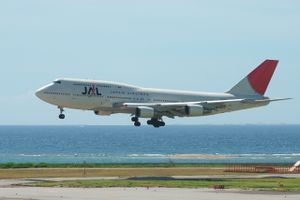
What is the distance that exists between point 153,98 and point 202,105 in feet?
19.5

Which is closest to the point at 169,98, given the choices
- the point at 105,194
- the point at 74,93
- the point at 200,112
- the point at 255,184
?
the point at 200,112

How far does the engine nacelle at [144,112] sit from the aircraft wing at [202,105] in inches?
25.8

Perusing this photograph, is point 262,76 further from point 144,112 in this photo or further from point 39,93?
point 39,93

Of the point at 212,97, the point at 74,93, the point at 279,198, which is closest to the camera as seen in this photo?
the point at 279,198

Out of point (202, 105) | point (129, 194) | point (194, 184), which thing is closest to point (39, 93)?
point (202, 105)

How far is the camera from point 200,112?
97688 millimetres

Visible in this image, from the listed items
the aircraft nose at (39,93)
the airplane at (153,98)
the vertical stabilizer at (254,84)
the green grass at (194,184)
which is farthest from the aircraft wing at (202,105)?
the green grass at (194,184)

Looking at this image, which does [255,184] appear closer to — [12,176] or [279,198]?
[279,198]

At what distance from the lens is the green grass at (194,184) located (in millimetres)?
66500

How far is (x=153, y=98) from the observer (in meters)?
99.4

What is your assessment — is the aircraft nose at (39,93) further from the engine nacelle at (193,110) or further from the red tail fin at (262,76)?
the red tail fin at (262,76)

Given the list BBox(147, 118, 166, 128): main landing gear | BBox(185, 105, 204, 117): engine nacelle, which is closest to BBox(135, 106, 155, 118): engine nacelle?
BBox(147, 118, 166, 128): main landing gear

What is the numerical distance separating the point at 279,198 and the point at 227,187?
11.3 meters

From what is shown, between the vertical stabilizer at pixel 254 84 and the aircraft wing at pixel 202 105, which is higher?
the vertical stabilizer at pixel 254 84
